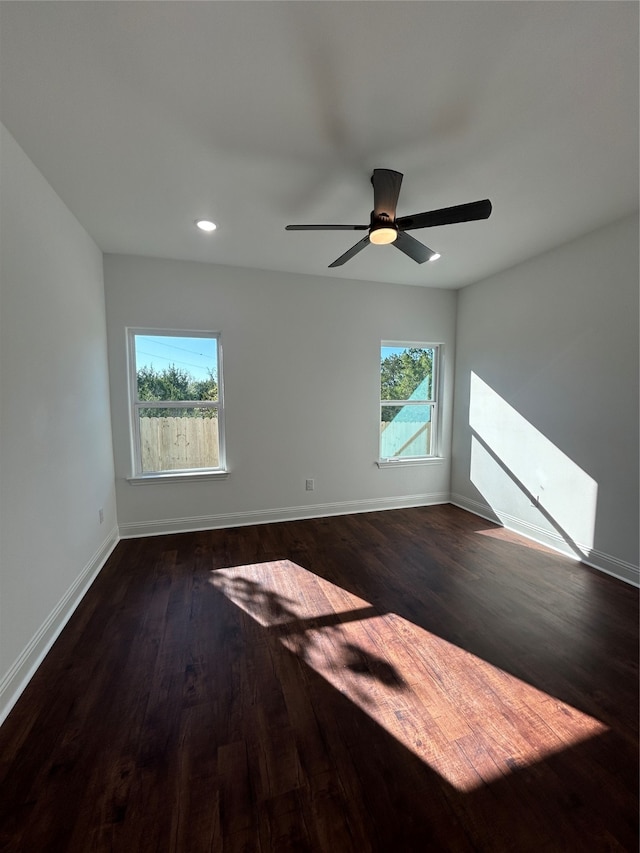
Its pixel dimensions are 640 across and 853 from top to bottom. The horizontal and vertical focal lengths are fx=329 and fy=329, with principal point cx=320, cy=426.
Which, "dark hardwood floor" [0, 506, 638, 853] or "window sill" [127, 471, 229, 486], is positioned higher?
"window sill" [127, 471, 229, 486]

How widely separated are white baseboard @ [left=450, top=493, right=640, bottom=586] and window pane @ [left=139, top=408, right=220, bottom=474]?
10.1ft

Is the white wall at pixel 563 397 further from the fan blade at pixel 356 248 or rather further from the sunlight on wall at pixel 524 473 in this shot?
the fan blade at pixel 356 248

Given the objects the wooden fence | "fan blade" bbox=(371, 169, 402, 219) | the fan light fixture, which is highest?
"fan blade" bbox=(371, 169, 402, 219)

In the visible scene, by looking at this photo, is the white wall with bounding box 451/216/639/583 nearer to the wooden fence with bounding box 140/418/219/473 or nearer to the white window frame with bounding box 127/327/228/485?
the white window frame with bounding box 127/327/228/485

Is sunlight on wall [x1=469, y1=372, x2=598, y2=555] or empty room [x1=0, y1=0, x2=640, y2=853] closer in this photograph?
empty room [x1=0, y1=0, x2=640, y2=853]

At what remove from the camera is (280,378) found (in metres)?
3.61

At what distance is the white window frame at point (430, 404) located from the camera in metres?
4.07

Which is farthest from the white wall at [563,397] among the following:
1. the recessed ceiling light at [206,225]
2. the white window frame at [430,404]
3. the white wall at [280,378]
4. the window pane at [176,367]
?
the window pane at [176,367]

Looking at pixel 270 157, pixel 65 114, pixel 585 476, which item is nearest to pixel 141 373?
pixel 65 114

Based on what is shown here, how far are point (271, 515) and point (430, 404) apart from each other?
96.8 inches

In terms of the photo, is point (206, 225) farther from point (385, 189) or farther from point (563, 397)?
point (563, 397)

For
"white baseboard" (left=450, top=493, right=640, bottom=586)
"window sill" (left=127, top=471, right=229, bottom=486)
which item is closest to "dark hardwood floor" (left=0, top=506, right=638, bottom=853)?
"white baseboard" (left=450, top=493, right=640, bottom=586)

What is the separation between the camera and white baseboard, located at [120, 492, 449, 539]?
10.9 ft

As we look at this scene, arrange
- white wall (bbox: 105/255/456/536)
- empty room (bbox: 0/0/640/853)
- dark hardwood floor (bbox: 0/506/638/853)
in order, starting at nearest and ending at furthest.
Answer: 1. dark hardwood floor (bbox: 0/506/638/853)
2. empty room (bbox: 0/0/640/853)
3. white wall (bbox: 105/255/456/536)
